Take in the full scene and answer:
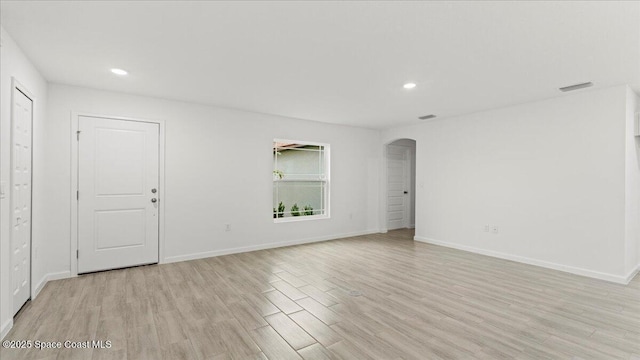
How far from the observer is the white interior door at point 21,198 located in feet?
8.48

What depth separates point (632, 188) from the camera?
3.83 meters

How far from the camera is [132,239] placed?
13.6 ft

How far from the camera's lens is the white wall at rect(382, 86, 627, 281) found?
3.72 metres

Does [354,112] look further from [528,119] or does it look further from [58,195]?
[58,195]

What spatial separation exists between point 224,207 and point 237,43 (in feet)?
9.73

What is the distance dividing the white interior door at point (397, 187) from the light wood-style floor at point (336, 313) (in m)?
3.20

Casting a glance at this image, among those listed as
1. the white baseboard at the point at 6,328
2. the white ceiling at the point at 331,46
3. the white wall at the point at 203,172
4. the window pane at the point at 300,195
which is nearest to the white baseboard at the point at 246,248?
the white wall at the point at 203,172

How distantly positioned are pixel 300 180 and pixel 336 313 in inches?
139

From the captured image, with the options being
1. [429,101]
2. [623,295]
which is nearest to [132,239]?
[429,101]

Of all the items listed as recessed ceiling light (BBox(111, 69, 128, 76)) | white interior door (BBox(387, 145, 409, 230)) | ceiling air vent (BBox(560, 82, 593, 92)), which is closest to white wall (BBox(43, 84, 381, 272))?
recessed ceiling light (BBox(111, 69, 128, 76))

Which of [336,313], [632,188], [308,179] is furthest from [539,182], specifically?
[308,179]

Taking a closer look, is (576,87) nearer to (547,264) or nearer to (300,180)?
(547,264)

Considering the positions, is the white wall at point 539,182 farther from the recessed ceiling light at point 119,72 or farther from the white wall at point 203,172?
the recessed ceiling light at point 119,72

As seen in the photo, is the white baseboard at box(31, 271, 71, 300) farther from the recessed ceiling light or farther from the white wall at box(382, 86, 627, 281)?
the white wall at box(382, 86, 627, 281)
